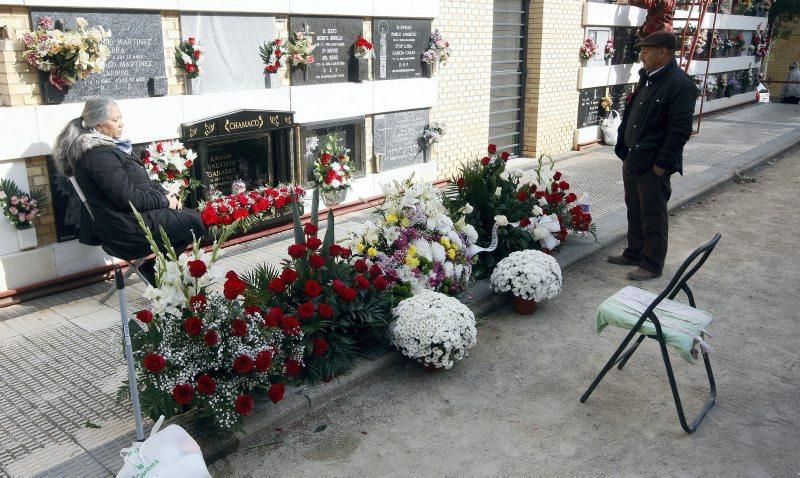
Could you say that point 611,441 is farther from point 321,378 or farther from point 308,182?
point 308,182

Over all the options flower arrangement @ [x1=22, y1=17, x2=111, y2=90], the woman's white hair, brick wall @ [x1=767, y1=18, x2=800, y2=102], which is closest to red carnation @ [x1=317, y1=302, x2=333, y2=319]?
the woman's white hair

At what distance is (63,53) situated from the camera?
5.26 m

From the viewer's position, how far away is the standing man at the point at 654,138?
19.1 feet

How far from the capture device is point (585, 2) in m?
12.3

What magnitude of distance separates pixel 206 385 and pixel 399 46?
626 centimetres

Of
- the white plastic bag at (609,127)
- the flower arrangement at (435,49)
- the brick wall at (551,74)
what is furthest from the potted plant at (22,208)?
the white plastic bag at (609,127)

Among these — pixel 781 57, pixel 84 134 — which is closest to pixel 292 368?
pixel 84 134

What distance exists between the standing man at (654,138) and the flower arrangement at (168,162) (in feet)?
13.1

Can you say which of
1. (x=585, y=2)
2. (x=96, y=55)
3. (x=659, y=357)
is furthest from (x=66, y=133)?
(x=585, y=2)

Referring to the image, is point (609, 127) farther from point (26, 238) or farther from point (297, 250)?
point (26, 238)

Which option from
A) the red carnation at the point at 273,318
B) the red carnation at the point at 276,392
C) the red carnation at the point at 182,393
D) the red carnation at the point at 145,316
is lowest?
the red carnation at the point at 276,392

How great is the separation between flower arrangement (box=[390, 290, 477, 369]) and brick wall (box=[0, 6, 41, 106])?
336cm

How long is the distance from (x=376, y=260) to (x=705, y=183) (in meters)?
6.97

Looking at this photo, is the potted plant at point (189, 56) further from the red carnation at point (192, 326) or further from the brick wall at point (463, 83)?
the brick wall at point (463, 83)
